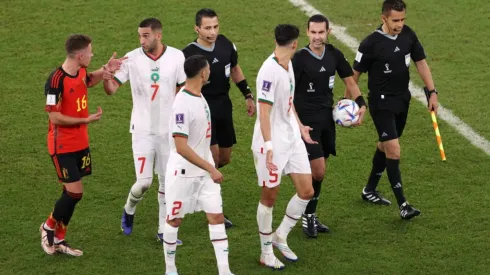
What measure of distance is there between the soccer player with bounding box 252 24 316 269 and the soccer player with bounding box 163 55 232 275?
0.62 meters

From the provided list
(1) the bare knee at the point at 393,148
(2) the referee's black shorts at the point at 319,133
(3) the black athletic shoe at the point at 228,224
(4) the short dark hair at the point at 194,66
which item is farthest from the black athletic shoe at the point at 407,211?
(4) the short dark hair at the point at 194,66

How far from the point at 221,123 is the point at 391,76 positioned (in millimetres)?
1949

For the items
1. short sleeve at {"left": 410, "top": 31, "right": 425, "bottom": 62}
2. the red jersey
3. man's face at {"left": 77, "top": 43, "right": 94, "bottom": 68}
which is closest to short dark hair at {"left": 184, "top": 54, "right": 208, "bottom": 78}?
man's face at {"left": 77, "top": 43, "right": 94, "bottom": 68}

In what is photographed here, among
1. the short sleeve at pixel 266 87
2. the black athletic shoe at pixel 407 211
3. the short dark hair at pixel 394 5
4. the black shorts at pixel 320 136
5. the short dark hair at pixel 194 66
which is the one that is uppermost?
the short dark hair at pixel 394 5

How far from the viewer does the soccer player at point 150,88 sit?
34.6 feet

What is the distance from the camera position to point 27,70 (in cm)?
Result: 1566

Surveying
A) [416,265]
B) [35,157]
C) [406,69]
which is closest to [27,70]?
[35,157]

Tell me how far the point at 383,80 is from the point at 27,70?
6460 mm

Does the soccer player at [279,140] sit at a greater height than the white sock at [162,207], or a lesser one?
greater

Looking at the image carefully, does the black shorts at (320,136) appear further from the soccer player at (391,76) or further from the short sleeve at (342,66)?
the soccer player at (391,76)

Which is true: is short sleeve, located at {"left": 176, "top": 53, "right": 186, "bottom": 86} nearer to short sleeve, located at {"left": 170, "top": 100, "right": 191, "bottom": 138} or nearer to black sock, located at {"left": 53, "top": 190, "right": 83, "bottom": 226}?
short sleeve, located at {"left": 170, "top": 100, "right": 191, "bottom": 138}

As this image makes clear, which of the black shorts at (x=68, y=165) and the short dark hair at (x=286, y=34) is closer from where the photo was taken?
the short dark hair at (x=286, y=34)

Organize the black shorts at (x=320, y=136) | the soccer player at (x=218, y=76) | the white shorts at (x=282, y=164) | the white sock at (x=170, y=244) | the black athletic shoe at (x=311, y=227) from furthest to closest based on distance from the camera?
the black athletic shoe at (x=311, y=227) → the soccer player at (x=218, y=76) → the black shorts at (x=320, y=136) → the white shorts at (x=282, y=164) → the white sock at (x=170, y=244)

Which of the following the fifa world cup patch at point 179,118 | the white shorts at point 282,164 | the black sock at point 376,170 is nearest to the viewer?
the fifa world cup patch at point 179,118
